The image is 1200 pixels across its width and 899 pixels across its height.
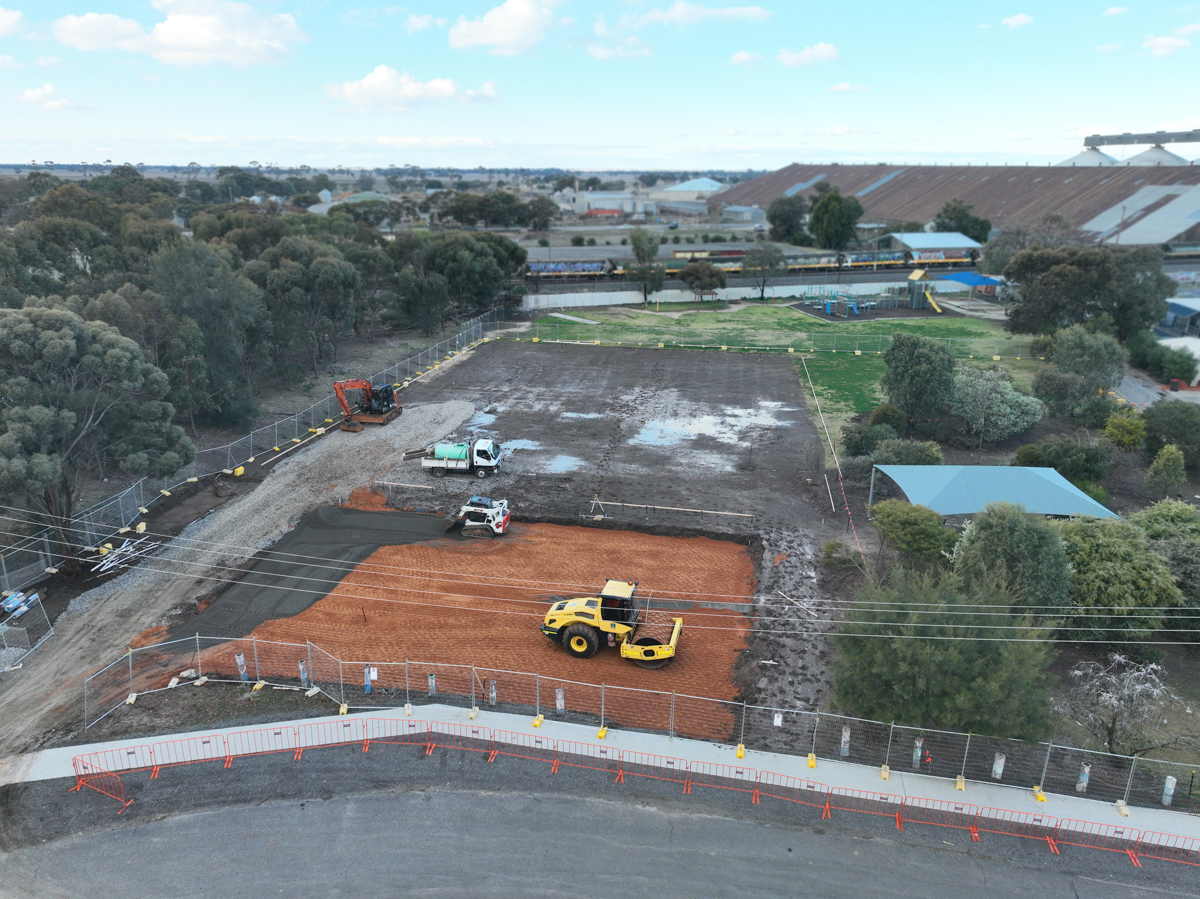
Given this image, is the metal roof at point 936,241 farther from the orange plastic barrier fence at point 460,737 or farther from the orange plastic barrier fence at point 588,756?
the orange plastic barrier fence at point 460,737

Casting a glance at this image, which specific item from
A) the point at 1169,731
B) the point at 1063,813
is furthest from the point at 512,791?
the point at 1169,731

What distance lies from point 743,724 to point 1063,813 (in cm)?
638

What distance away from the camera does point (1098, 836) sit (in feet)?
47.2

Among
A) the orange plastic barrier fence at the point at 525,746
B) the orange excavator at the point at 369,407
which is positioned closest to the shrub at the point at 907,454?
the orange plastic barrier fence at the point at 525,746

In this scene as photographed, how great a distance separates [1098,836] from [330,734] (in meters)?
15.9

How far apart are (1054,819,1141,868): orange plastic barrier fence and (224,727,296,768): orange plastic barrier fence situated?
15.8m

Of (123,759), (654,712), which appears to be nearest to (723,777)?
(654,712)

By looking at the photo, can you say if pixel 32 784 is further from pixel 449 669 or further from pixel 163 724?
pixel 449 669

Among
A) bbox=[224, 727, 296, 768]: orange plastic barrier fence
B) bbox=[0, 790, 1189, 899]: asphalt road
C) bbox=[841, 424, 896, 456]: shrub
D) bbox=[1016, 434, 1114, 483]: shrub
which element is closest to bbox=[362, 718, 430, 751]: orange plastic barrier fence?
bbox=[224, 727, 296, 768]: orange plastic barrier fence

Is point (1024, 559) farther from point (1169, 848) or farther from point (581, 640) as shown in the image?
point (581, 640)

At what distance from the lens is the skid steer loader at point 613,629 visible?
1925 cm

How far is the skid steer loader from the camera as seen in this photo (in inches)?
758

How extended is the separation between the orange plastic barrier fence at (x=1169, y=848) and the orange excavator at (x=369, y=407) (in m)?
34.0

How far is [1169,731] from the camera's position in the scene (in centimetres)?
1717
